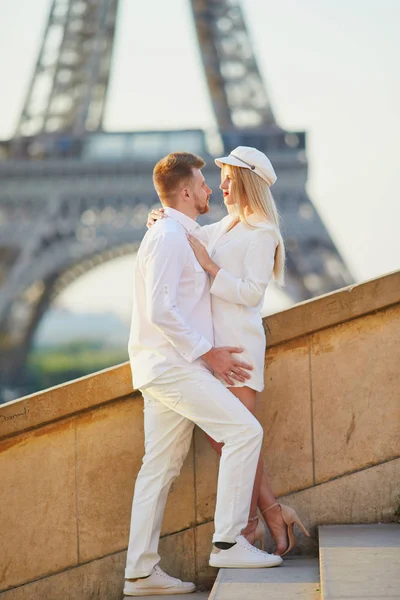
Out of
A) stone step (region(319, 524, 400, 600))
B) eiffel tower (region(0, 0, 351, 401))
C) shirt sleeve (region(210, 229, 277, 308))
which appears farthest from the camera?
eiffel tower (region(0, 0, 351, 401))

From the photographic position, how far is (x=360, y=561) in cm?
432

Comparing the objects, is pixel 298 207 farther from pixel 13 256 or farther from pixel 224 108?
pixel 13 256

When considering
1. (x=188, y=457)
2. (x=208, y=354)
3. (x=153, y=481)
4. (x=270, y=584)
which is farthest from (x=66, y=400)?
(x=270, y=584)

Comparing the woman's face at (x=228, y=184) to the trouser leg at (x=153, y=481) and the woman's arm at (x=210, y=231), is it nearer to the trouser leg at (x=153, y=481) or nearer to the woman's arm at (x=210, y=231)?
the woman's arm at (x=210, y=231)

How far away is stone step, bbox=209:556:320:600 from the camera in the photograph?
4.16 m

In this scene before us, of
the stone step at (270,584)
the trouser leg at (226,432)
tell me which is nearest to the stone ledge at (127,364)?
the trouser leg at (226,432)

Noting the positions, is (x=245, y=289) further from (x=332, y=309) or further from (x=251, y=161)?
(x=332, y=309)

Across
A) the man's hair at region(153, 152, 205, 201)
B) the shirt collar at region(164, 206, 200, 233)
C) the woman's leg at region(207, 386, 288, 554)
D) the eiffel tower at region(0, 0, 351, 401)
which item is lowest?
the eiffel tower at region(0, 0, 351, 401)

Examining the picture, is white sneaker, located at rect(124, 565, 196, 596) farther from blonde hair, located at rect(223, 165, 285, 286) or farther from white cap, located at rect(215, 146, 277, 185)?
white cap, located at rect(215, 146, 277, 185)

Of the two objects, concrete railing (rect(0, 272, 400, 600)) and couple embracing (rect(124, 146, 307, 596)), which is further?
concrete railing (rect(0, 272, 400, 600))

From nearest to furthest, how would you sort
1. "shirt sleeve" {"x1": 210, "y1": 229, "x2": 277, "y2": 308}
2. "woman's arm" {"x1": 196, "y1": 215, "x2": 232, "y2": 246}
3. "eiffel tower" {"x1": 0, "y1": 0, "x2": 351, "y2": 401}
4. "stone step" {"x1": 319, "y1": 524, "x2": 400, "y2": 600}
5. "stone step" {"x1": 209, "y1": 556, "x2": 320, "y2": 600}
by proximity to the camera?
1. "stone step" {"x1": 319, "y1": 524, "x2": 400, "y2": 600}
2. "stone step" {"x1": 209, "y1": 556, "x2": 320, "y2": 600}
3. "shirt sleeve" {"x1": 210, "y1": 229, "x2": 277, "y2": 308}
4. "woman's arm" {"x1": 196, "y1": 215, "x2": 232, "y2": 246}
5. "eiffel tower" {"x1": 0, "y1": 0, "x2": 351, "y2": 401}

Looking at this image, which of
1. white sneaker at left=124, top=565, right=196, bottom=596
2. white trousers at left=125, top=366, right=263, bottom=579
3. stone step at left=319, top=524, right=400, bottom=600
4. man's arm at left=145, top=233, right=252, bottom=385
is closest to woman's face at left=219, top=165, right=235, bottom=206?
man's arm at left=145, top=233, right=252, bottom=385

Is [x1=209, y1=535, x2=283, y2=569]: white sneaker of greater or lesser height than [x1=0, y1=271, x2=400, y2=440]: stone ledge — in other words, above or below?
below

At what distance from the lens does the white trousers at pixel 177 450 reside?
14.9 feet
